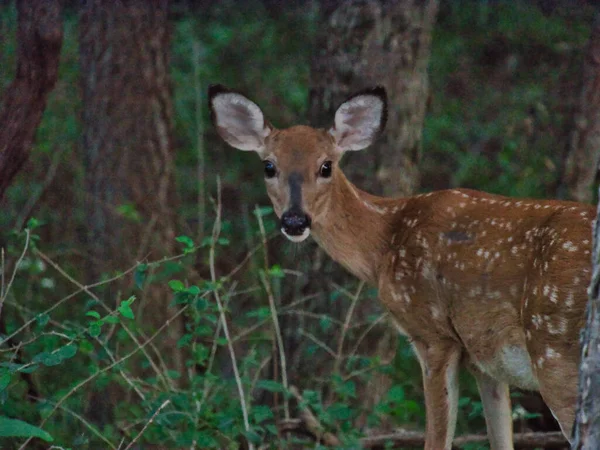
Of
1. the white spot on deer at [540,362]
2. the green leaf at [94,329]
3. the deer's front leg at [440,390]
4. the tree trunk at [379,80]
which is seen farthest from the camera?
the tree trunk at [379,80]

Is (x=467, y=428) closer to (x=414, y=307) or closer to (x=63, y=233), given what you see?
(x=414, y=307)

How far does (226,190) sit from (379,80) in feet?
15.6

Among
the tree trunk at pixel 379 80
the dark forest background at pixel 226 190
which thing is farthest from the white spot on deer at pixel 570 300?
the tree trunk at pixel 379 80

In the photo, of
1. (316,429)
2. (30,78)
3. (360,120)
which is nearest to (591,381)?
(316,429)

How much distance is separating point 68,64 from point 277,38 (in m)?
2.56

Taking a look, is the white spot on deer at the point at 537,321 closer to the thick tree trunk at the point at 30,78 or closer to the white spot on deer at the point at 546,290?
the white spot on deer at the point at 546,290

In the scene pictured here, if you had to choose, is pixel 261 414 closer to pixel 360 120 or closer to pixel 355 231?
pixel 355 231

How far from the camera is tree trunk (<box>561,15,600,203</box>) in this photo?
29.2 feet

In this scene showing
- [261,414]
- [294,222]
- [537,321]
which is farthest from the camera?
[294,222]

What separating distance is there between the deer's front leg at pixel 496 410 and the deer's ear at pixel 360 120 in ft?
4.99

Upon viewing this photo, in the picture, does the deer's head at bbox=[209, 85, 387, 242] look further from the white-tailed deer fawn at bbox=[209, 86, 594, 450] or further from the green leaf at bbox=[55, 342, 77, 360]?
the green leaf at bbox=[55, 342, 77, 360]

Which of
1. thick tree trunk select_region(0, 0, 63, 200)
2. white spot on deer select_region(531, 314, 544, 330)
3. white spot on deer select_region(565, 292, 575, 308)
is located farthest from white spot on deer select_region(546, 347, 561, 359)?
thick tree trunk select_region(0, 0, 63, 200)

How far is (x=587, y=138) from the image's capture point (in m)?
8.99

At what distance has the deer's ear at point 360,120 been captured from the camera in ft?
23.0
